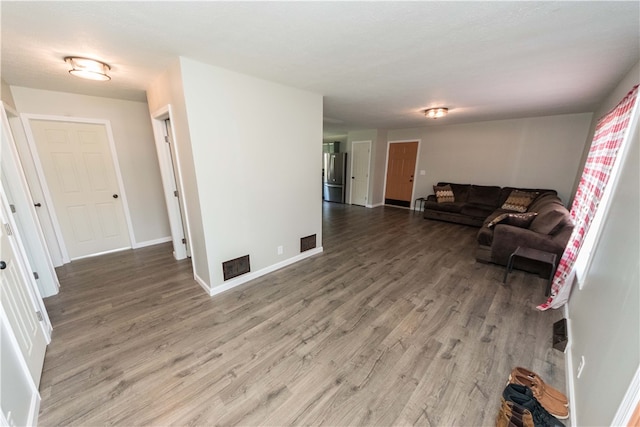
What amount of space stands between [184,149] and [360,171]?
17.7ft

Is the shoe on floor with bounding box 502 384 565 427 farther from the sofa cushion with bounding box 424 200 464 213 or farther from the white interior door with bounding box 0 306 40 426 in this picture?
the sofa cushion with bounding box 424 200 464 213

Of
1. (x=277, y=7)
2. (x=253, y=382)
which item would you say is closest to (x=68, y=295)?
(x=253, y=382)

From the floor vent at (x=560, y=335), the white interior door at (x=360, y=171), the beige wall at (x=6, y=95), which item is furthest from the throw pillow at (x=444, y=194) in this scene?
the beige wall at (x=6, y=95)

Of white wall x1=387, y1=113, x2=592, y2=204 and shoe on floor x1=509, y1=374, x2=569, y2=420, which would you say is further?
white wall x1=387, y1=113, x2=592, y2=204

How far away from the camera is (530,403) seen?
4.25 feet

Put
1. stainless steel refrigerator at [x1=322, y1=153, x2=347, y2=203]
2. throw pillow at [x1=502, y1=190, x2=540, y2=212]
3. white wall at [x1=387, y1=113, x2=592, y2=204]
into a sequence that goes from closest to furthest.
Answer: white wall at [x1=387, y1=113, x2=592, y2=204] < throw pillow at [x1=502, y1=190, x2=540, y2=212] < stainless steel refrigerator at [x1=322, y1=153, x2=347, y2=203]

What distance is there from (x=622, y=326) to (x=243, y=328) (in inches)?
92.9

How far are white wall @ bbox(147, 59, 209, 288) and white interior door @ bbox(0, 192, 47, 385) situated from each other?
3.95ft

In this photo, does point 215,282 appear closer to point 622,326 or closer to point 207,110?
point 207,110

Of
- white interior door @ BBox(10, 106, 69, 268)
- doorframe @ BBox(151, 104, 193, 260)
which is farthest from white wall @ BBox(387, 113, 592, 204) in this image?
white interior door @ BBox(10, 106, 69, 268)

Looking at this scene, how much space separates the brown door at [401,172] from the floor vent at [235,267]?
5.43 metres

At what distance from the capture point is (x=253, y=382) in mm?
1574

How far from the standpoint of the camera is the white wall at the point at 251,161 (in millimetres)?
2180

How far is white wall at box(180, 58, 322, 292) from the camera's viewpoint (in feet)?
7.15
